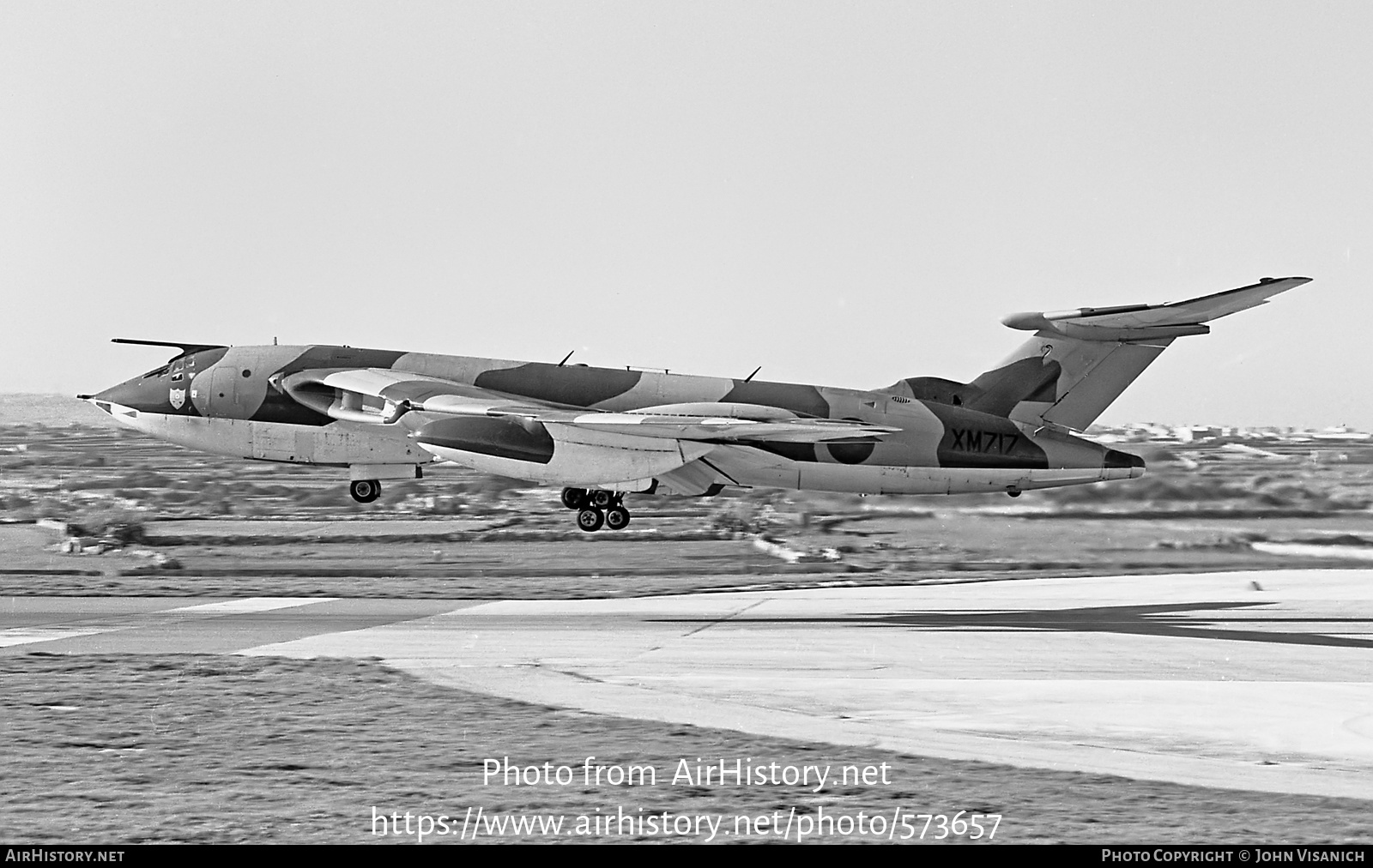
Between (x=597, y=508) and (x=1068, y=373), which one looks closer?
(x=597, y=508)

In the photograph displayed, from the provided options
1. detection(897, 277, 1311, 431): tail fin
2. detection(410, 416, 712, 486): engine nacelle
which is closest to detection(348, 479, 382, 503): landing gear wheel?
detection(410, 416, 712, 486): engine nacelle

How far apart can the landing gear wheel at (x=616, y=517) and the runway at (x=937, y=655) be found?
2004 mm

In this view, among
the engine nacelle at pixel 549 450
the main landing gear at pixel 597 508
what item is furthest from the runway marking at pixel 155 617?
the main landing gear at pixel 597 508

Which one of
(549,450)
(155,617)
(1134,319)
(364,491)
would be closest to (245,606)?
(155,617)

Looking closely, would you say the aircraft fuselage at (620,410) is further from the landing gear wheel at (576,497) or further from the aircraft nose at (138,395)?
the landing gear wheel at (576,497)

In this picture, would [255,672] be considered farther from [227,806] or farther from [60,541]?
[60,541]

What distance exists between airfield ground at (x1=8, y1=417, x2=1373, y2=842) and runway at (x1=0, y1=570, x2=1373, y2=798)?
1.75ft

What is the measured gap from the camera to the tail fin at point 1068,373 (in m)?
32.6

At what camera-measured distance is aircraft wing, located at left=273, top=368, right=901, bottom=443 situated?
29000 mm

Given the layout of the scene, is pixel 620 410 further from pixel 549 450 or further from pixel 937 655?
pixel 937 655

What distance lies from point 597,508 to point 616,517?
29.8 inches

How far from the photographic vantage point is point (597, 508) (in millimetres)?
32938

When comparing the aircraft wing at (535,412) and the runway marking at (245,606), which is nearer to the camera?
the aircraft wing at (535,412)

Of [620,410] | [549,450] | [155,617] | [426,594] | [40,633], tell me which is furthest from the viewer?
[426,594]
